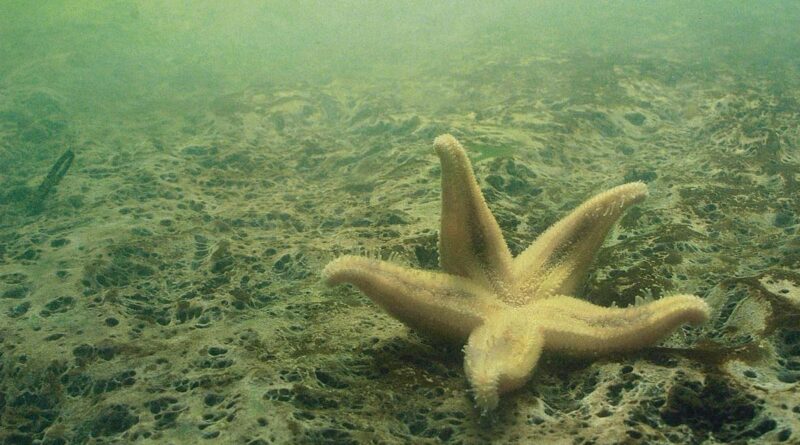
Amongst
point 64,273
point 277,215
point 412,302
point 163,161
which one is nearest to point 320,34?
point 163,161

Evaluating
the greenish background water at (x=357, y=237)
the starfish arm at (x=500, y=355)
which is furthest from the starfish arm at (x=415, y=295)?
the greenish background water at (x=357, y=237)

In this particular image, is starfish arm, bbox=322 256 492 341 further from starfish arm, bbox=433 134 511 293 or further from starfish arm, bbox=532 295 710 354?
starfish arm, bbox=532 295 710 354

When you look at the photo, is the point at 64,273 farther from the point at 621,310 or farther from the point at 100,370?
the point at 621,310

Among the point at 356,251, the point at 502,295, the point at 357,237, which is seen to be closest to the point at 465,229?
the point at 502,295

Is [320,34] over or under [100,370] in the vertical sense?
over

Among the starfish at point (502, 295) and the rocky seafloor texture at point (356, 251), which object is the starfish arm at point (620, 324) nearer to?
the starfish at point (502, 295)

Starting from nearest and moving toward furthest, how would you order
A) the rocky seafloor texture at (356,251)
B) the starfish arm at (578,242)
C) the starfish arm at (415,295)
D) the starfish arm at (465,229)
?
1. the rocky seafloor texture at (356,251)
2. the starfish arm at (415,295)
3. the starfish arm at (465,229)
4. the starfish arm at (578,242)
